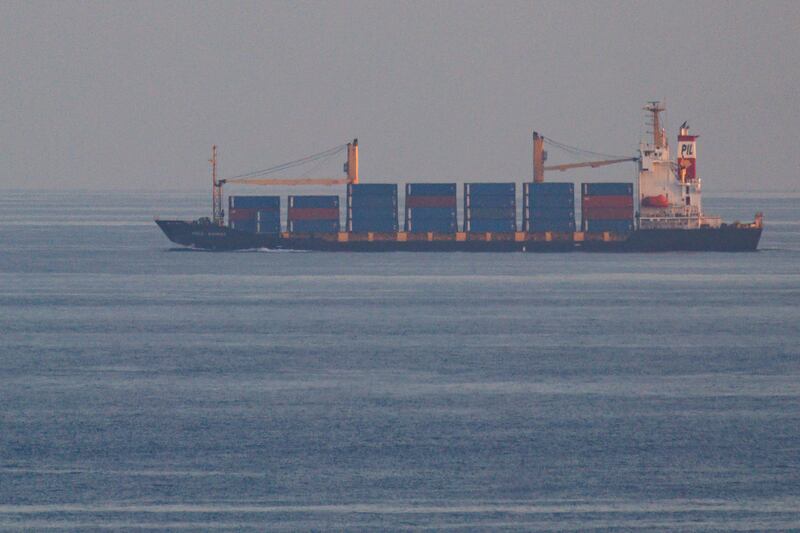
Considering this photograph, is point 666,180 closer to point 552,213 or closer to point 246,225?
point 552,213

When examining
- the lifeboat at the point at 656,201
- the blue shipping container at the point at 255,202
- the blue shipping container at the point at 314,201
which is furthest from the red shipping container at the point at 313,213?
the lifeboat at the point at 656,201

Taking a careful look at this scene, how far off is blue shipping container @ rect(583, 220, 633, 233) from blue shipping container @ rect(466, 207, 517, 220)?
5769 millimetres

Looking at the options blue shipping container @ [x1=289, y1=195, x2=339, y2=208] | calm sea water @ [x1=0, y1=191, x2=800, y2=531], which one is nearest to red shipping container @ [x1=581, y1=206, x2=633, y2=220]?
blue shipping container @ [x1=289, y1=195, x2=339, y2=208]

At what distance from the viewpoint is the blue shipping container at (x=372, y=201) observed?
108562 millimetres

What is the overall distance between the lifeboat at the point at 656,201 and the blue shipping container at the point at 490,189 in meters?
10.3

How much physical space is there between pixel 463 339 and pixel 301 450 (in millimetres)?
22040

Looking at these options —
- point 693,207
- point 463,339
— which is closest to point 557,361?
point 463,339

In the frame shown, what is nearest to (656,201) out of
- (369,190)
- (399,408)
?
(369,190)

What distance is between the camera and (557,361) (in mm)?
47125

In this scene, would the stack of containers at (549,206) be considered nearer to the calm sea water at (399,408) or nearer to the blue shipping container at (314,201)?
the blue shipping container at (314,201)

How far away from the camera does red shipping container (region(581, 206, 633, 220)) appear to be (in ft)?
344

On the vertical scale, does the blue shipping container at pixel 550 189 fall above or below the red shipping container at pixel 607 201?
above

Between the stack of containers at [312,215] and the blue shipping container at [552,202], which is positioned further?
the stack of containers at [312,215]

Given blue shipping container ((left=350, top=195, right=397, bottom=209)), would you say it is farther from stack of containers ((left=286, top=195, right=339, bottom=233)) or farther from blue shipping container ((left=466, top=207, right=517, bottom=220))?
blue shipping container ((left=466, top=207, right=517, bottom=220))
